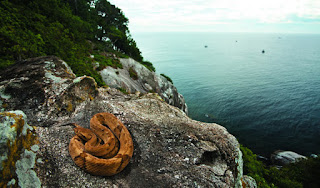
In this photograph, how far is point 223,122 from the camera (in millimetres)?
45500

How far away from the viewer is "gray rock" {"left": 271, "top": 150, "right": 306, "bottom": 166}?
105 ft

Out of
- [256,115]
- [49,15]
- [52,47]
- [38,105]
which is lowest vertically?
[256,115]

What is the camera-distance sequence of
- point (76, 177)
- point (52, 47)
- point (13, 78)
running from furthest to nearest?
point (52, 47) < point (13, 78) < point (76, 177)

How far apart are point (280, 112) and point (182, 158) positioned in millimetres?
59630

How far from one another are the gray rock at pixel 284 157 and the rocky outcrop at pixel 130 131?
33.9 meters

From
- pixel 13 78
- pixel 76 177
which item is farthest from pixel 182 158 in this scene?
pixel 13 78

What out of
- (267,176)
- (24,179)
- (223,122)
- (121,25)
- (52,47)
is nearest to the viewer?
(24,179)

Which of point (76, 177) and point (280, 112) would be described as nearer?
point (76, 177)

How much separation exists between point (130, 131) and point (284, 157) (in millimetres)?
39723

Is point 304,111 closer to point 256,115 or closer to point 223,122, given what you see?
point 256,115

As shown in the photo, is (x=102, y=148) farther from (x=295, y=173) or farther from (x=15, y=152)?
(x=295, y=173)

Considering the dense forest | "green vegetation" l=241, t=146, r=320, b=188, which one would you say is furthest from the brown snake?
"green vegetation" l=241, t=146, r=320, b=188

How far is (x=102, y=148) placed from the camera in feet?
22.4

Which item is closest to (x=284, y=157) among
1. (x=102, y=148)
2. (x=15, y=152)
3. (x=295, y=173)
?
(x=295, y=173)
